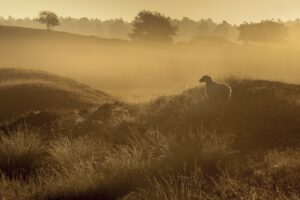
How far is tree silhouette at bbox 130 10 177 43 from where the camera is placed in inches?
2768

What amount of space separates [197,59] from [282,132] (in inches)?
1785

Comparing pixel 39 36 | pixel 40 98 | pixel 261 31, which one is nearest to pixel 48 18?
pixel 39 36

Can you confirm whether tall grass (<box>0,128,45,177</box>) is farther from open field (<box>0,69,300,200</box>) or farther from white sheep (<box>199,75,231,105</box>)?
white sheep (<box>199,75,231,105</box>)

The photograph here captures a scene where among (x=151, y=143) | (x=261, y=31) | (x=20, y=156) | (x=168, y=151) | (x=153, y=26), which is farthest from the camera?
(x=261, y=31)

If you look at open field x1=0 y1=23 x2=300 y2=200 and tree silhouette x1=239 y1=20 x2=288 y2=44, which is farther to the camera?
tree silhouette x1=239 y1=20 x2=288 y2=44

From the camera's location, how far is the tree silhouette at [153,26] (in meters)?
70.3

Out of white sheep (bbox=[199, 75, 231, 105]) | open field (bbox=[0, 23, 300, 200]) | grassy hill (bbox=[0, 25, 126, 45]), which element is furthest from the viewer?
grassy hill (bbox=[0, 25, 126, 45])

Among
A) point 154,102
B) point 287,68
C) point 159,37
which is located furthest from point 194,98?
point 159,37

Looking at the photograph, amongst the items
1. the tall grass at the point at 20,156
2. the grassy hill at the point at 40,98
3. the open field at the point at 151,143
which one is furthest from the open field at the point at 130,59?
the tall grass at the point at 20,156

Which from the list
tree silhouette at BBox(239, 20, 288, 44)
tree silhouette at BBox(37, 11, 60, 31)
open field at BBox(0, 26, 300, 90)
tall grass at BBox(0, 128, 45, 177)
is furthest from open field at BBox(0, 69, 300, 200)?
tree silhouette at BBox(37, 11, 60, 31)

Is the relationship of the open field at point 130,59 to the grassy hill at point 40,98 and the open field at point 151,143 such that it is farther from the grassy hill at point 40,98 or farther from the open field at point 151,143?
the open field at point 151,143

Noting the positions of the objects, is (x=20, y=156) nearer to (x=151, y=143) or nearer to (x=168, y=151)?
(x=151, y=143)

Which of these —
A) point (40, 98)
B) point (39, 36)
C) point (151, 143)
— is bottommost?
point (40, 98)

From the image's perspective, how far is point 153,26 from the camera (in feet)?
232
